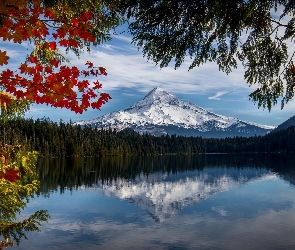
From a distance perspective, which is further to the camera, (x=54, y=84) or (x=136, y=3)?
(x=136, y=3)

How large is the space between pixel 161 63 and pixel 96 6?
63.5 inches

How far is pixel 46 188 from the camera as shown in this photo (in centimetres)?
4769

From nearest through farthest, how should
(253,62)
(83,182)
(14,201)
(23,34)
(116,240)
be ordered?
1. (23,34)
2. (253,62)
3. (14,201)
4. (116,240)
5. (83,182)

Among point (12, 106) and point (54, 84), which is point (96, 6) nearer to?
point (54, 84)

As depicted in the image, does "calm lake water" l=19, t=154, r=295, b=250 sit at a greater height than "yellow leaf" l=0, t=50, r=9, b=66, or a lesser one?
lesser

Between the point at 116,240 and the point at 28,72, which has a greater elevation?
the point at 28,72

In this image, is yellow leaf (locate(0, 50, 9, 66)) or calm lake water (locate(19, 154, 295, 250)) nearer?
yellow leaf (locate(0, 50, 9, 66))

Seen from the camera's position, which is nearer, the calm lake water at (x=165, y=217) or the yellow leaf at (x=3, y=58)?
the yellow leaf at (x=3, y=58)

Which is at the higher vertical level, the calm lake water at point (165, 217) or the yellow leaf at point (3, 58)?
the yellow leaf at point (3, 58)

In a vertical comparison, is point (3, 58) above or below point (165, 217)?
above

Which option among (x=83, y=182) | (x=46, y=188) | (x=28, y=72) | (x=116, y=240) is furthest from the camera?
(x=83, y=182)

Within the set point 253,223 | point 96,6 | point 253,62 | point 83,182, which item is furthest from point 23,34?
point 83,182

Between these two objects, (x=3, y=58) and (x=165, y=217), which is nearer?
(x=3, y=58)

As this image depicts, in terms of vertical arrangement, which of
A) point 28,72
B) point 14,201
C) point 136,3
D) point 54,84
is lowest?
point 14,201
